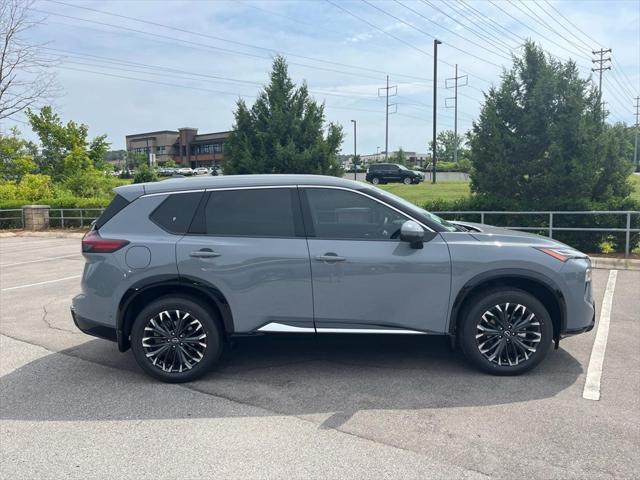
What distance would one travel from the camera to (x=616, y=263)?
10109 mm

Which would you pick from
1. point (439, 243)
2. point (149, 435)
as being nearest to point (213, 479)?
point (149, 435)

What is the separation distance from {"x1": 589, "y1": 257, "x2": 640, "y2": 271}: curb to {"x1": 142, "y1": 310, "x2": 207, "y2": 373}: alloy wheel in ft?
28.0

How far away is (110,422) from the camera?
3758 millimetres

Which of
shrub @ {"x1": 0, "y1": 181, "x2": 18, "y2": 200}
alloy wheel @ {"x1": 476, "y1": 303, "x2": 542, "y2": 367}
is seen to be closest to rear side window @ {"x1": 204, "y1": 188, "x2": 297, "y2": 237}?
alloy wheel @ {"x1": 476, "y1": 303, "x2": 542, "y2": 367}

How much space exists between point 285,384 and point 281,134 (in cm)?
1322

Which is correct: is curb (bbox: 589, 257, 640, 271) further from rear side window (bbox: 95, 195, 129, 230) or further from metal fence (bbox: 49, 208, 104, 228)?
metal fence (bbox: 49, 208, 104, 228)

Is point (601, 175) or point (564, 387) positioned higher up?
point (601, 175)

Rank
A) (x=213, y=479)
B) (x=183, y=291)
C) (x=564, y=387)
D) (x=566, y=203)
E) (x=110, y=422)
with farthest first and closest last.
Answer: (x=566, y=203) → (x=183, y=291) → (x=564, y=387) → (x=110, y=422) → (x=213, y=479)

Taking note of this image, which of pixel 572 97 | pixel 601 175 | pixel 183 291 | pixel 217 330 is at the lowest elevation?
pixel 217 330

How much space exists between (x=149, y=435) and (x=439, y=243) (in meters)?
2.69

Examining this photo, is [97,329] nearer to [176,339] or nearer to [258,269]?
[176,339]

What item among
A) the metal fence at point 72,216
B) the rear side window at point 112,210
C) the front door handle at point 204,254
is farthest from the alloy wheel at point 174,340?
the metal fence at point 72,216

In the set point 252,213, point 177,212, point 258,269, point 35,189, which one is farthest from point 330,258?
point 35,189

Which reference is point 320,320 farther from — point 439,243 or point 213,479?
point 213,479
